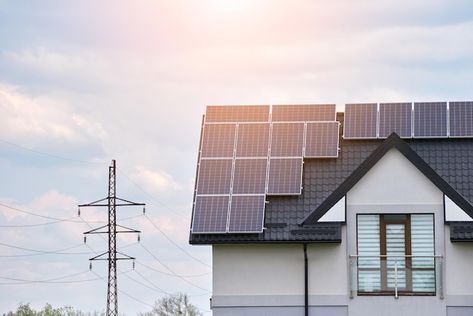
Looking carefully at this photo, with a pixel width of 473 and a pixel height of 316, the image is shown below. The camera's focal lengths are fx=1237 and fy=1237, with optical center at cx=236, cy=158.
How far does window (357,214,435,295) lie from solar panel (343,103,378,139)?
3.19m

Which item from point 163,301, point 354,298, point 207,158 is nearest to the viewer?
point 354,298

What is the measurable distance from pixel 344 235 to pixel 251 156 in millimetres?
4376

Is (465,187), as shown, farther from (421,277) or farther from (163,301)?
(163,301)

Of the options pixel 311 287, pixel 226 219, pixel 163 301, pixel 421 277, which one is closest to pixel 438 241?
pixel 421 277

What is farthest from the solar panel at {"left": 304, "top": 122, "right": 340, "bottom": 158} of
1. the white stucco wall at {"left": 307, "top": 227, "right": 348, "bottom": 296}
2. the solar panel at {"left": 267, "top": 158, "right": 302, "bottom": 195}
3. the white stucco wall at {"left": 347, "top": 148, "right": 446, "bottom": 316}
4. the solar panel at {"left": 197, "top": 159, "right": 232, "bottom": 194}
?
the white stucco wall at {"left": 307, "top": 227, "right": 348, "bottom": 296}

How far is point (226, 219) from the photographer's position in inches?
1512

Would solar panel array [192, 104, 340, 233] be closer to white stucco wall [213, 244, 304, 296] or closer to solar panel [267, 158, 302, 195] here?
solar panel [267, 158, 302, 195]

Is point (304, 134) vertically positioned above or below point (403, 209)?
above

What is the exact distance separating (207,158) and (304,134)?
130 inches

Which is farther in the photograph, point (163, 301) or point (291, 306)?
point (163, 301)

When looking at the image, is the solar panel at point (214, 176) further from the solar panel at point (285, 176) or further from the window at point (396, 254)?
the window at point (396, 254)

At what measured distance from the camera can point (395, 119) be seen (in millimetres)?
41094

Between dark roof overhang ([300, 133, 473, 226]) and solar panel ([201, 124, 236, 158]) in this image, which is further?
solar panel ([201, 124, 236, 158])

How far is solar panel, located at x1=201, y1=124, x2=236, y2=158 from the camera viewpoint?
40.6 meters
